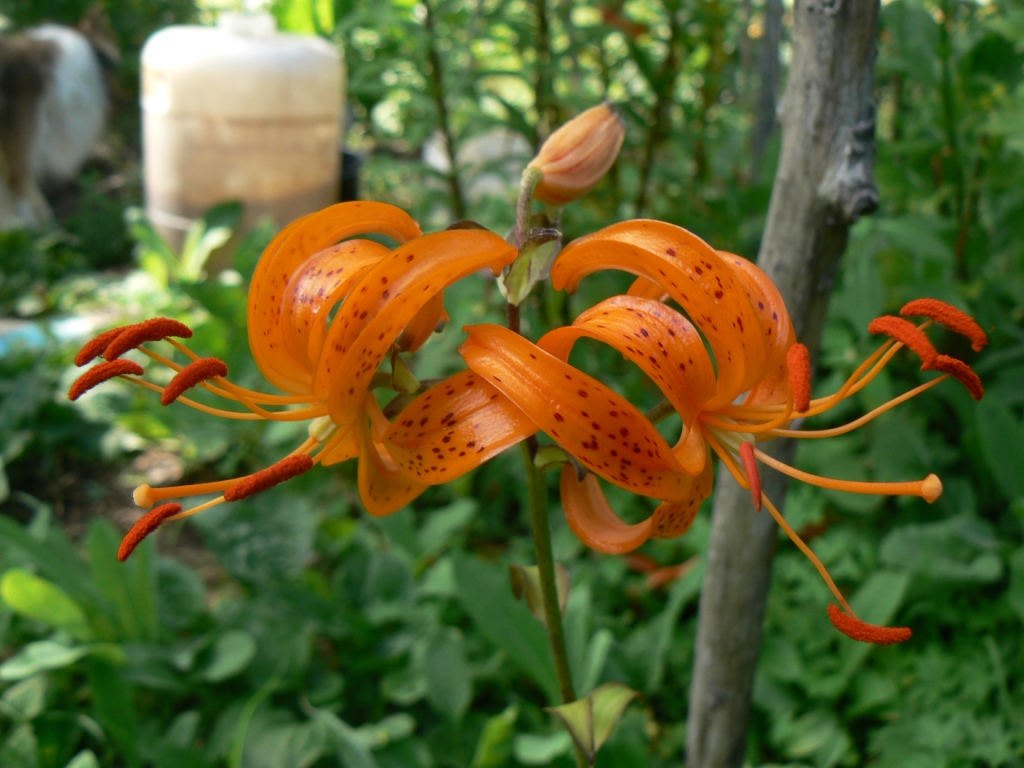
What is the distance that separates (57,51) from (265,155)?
238 cm

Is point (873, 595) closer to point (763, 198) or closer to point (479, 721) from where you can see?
point (479, 721)

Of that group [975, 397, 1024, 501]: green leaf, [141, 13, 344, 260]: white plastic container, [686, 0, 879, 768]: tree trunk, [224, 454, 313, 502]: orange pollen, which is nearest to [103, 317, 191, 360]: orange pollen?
[224, 454, 313, 502]: orange pollen

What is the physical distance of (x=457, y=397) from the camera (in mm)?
582

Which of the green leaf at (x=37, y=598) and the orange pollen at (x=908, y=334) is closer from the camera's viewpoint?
the orange pollen at (x=908, y=334)

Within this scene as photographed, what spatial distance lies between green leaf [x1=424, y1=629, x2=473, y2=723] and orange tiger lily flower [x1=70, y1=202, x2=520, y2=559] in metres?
0.85

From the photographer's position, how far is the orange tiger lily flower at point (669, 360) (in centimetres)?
54

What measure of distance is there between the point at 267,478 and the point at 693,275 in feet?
1.05

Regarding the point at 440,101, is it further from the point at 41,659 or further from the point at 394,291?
the point at 394,291

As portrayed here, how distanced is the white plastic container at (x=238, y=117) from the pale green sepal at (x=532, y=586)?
3784 millimetres

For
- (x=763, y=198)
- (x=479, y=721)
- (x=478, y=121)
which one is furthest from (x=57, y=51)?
(x=479, y=721)

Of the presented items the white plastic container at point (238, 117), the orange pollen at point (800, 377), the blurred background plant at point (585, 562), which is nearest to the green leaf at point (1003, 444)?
the blurred background plant at point (585, 562)

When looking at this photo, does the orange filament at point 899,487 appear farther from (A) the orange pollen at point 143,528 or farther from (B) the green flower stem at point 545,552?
(A) the orange pollen at point 143,528

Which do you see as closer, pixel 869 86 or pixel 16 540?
pixel 869 86

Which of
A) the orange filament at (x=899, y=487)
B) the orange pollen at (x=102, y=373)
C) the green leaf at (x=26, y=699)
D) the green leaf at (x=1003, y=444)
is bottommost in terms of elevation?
the green leaf at (x=26, y=699)
